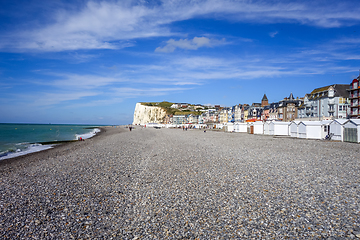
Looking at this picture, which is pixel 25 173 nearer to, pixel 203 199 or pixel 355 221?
pixel 203 199

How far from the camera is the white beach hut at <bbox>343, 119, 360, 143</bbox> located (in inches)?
1023

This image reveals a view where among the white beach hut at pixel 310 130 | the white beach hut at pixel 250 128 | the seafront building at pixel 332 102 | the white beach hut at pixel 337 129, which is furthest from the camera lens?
the seafront building at pixel 332 102

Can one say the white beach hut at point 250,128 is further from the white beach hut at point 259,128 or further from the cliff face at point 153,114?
the cliff face at point 153,114

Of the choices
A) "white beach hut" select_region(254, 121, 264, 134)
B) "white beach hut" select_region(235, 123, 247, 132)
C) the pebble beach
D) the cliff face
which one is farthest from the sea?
the cliff face

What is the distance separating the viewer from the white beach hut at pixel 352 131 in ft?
85.2

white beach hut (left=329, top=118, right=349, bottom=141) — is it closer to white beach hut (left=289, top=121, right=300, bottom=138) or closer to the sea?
white beach hut (left=289, top=121, right=300, bottom=138)

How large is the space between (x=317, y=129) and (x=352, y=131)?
18.6 feet

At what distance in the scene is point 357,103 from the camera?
159 ft

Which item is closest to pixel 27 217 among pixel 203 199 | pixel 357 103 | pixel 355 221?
pixel 203 199

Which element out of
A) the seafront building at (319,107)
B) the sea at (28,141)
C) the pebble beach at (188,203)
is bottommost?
the sea at (28,141)

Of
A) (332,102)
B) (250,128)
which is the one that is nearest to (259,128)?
(250,128)

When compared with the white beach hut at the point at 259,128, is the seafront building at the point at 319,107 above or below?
above

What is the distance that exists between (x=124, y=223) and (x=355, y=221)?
6386 millimetres

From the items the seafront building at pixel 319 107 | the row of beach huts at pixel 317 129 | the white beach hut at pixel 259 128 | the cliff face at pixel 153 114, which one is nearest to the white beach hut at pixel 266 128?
the row of beach huts at pixel 317 129
